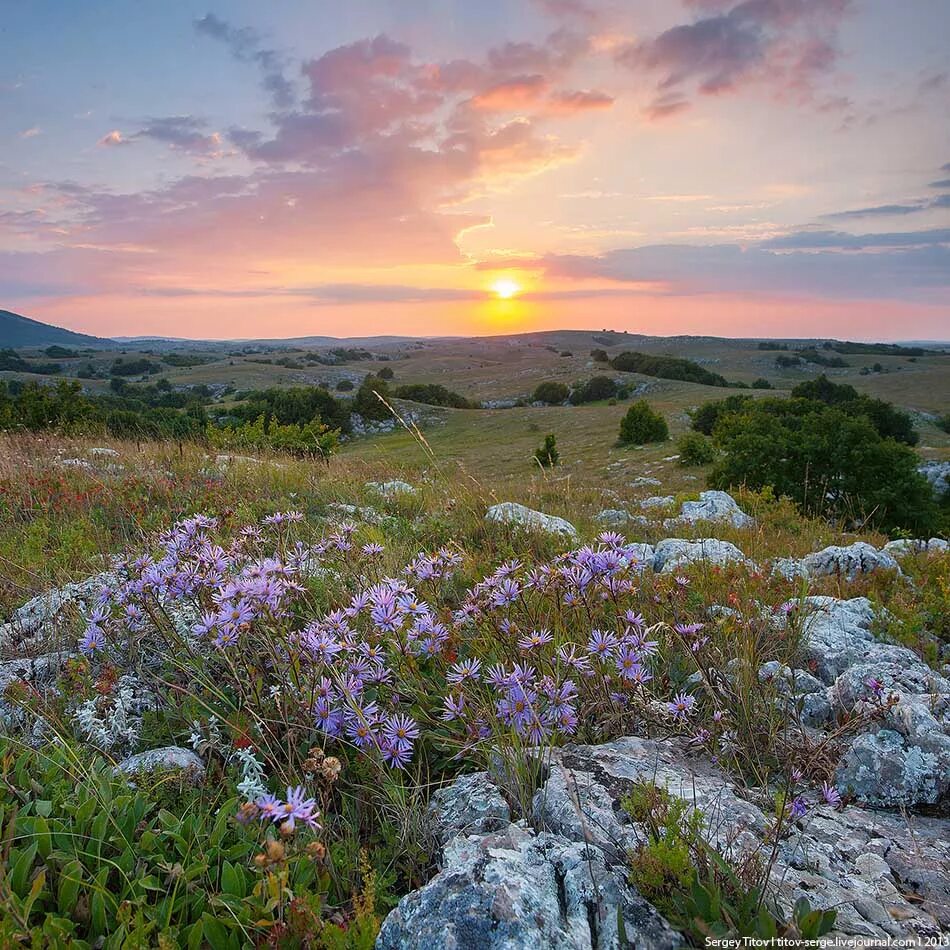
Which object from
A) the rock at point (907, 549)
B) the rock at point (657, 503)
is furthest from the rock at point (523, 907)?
the rock at point (657, 503)

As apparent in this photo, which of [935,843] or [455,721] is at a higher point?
[455,721]

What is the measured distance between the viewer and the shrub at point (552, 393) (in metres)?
76.1

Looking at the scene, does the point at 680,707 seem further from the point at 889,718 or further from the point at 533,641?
the point at 889,718

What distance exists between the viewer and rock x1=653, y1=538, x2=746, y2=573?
5.15m

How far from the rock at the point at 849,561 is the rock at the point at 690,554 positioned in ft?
2.12

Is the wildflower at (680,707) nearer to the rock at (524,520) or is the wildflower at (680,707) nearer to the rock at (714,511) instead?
the rock at (524,520)

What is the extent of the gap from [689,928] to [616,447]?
1484 inches

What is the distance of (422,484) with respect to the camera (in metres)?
8.91

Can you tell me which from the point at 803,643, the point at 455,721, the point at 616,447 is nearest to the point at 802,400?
the point at 616,447

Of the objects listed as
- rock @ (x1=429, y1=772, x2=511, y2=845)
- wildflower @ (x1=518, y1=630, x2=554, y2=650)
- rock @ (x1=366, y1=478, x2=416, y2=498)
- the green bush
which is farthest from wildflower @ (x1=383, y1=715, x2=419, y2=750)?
rock @ (x1=366, y1=478, x2=416, y2=498)

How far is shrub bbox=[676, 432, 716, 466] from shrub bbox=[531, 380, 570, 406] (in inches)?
1859

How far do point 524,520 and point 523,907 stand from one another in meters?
4.44

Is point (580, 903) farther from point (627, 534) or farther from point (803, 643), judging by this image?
point (627, 534)

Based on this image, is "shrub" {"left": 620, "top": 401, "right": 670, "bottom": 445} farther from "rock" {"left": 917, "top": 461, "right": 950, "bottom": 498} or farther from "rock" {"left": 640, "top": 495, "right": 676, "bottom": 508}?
"rock" {"left": 640, "top": 495, "right": 676, "bottom": 508}
